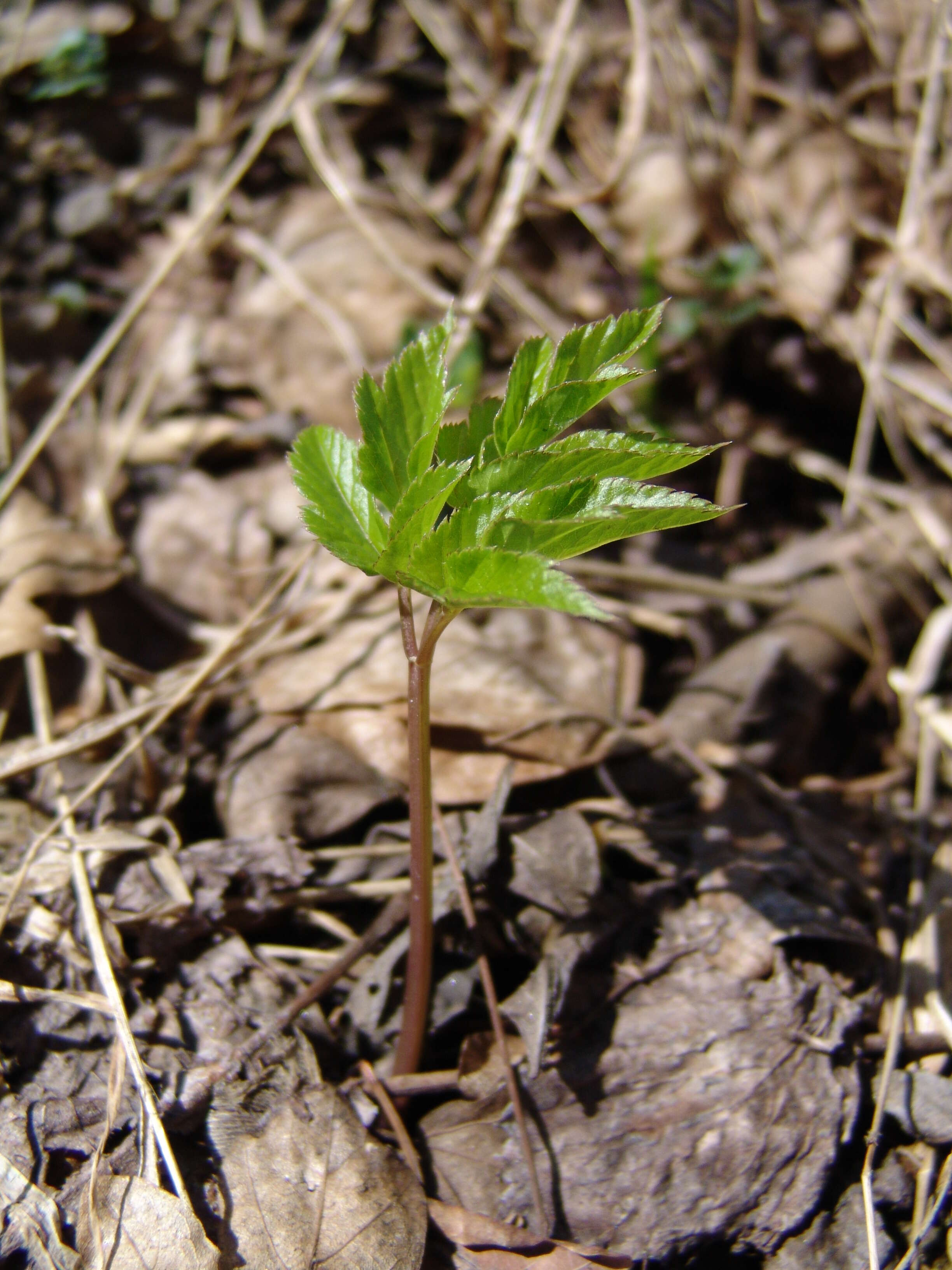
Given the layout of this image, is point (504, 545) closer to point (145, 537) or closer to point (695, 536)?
point (145, 537)

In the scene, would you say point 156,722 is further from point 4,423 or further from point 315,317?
point 315,317

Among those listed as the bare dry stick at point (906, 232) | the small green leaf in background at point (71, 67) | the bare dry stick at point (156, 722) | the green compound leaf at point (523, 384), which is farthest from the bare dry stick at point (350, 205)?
the green compound leaf at point (523, 384)

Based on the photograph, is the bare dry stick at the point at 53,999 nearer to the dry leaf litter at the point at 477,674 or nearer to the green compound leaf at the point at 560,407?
the dry leaf litter at the point at 477,674

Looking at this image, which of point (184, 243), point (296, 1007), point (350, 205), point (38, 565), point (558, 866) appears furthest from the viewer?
point (350, 205)

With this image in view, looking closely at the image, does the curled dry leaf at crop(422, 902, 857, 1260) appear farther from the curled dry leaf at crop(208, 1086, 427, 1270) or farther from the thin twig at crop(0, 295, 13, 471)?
the thin twig at crop(0, 295, 13, 471)

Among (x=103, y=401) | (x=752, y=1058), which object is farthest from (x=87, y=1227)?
(x=103, y=401)

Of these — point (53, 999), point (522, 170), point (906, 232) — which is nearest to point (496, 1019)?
point (53, 999)
